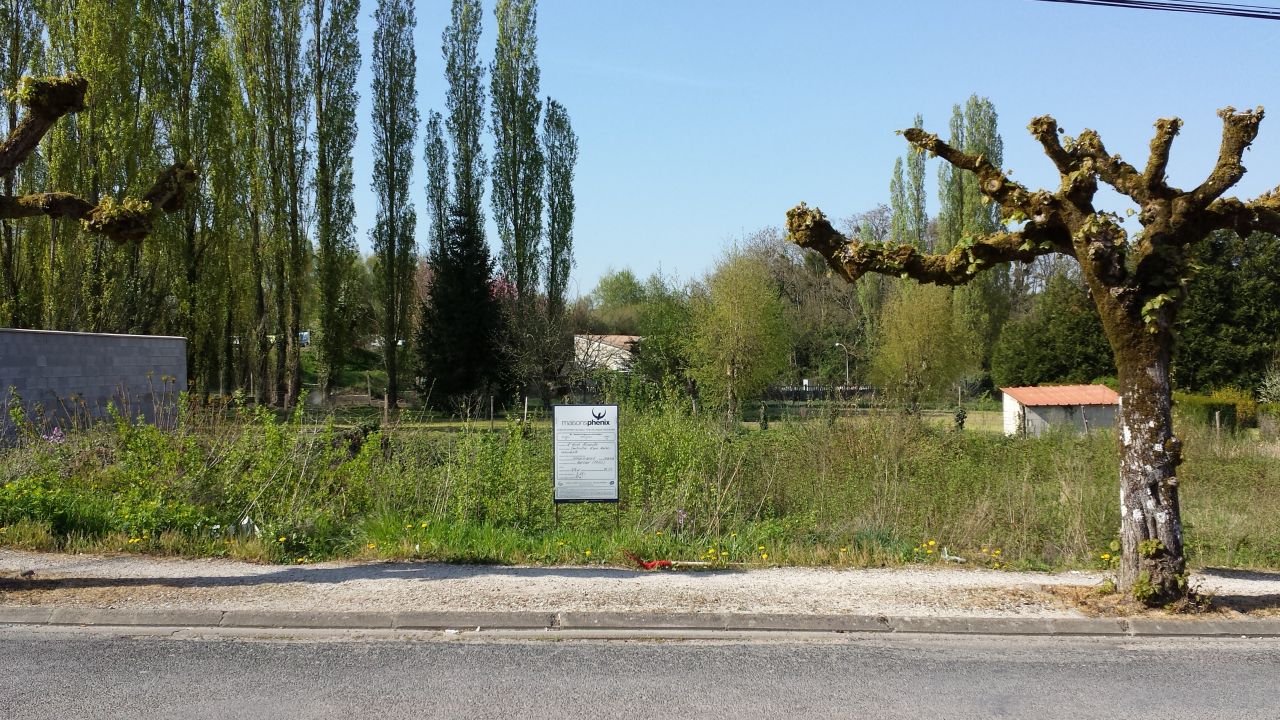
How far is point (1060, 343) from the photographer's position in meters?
A: 39.6

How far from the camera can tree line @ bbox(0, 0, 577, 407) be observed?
3145 centimetres

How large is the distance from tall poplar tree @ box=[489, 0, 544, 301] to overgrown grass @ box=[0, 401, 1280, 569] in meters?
32.6

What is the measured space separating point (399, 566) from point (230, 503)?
8.80 ft

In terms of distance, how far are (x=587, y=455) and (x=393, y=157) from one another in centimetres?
3668

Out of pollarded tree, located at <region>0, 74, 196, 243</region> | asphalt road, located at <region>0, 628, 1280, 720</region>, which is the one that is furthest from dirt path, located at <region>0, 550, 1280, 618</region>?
pollarded tree, located at <region>0, 74, 196, 243</region>

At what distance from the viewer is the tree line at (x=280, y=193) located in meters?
31.5

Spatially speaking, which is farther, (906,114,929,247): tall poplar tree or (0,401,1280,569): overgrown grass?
(906,114,929,247): tall poplar tree

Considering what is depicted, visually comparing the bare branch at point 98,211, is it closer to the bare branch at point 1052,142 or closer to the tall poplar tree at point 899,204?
the bare branch at point 1052,142

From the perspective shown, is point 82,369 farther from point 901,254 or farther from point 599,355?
point 599,355

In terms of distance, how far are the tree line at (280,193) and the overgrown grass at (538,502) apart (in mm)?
22576

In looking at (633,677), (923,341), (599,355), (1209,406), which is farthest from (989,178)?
(923,341)

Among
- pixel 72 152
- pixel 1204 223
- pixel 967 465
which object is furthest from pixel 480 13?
pixel 1204 223

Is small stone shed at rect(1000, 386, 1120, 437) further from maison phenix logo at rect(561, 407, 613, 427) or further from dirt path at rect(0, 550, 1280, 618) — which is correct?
maison phenix logo at rect(561, 407, 613, 427)

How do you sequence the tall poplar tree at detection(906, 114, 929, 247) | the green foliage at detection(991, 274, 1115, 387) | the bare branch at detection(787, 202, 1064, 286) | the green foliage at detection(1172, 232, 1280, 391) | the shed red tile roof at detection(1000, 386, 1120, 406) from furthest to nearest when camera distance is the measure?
1. the tall poplar tree at detection(906, 114, 929, 247)
2. the green foliage at detection(991, 274, 1115, 387)
3. the green foliage at detection(1172, 232, 1280, 391)
4. the shed red tile roof at detection(1000, 386, 1120, 406)
5. the bare branch at detection(787, 202, 1064, 286)
